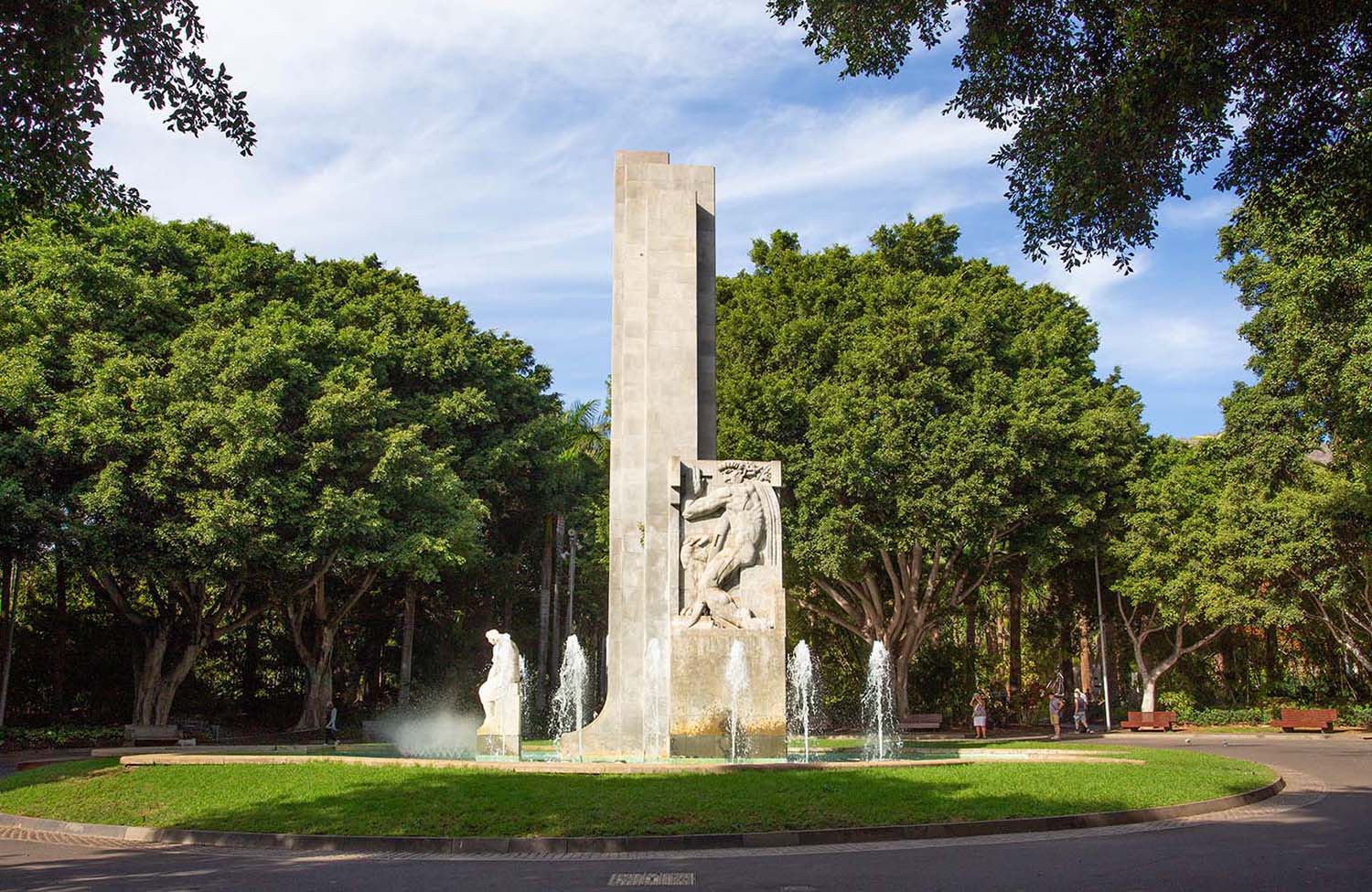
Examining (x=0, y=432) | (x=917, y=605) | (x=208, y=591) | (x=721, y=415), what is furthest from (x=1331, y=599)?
(x=0, y=432)

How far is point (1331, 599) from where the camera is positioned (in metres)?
32.8

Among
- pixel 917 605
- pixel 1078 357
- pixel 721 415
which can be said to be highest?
pixel 1078 357

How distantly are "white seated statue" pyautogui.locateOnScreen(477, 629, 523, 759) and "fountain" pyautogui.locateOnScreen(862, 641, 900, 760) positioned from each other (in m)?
6.42

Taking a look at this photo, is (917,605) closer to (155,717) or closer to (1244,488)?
(1244,488)

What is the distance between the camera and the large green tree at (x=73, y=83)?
9.00m

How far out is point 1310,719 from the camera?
3416 centimetres

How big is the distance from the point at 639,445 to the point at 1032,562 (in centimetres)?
1551

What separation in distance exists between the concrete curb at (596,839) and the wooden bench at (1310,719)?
2660cm

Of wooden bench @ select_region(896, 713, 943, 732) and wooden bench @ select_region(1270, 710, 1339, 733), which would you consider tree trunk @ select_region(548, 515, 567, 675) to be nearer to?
wooden bench @ select_region(896, 713, 943, 732)

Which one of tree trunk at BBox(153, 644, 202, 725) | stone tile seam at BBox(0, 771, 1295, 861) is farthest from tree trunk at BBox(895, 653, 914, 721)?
stone tile seam at BBox(0, 771, 1295, 861)

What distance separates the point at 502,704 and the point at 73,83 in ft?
45.4

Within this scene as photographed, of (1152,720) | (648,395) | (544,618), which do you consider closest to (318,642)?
(544,618)

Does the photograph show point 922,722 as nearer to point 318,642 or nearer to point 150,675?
point 318,642

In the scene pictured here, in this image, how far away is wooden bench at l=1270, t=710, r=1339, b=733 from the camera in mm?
33906
